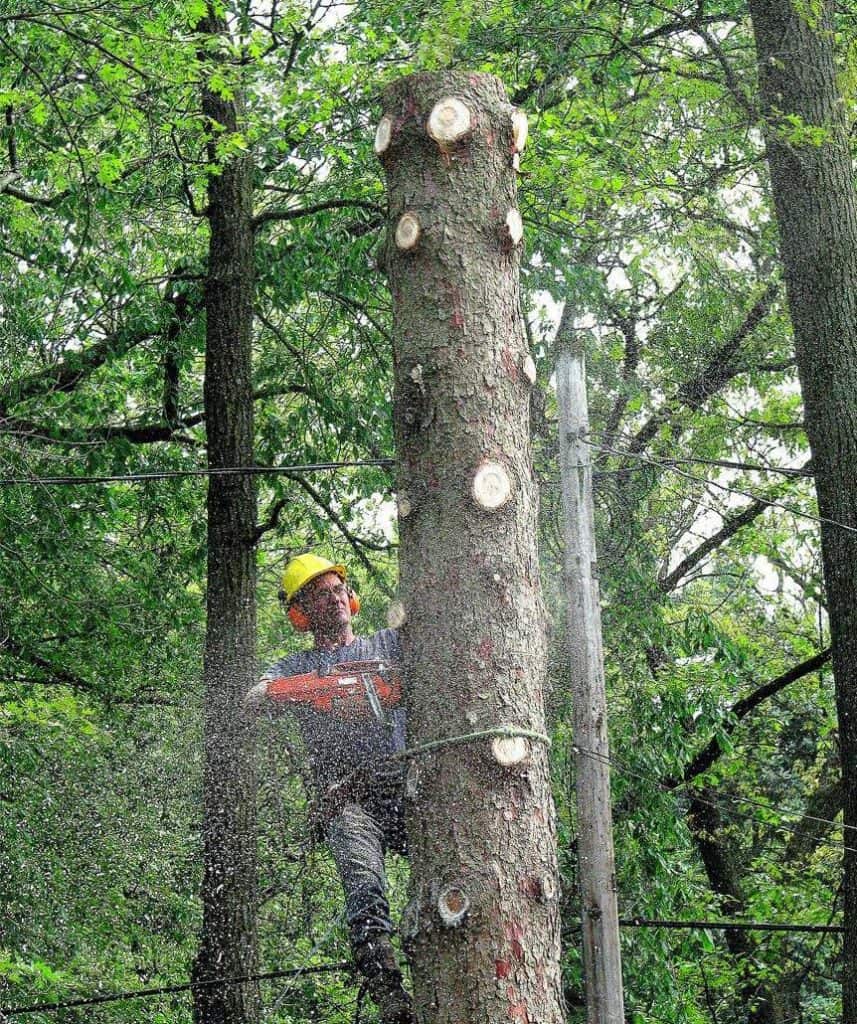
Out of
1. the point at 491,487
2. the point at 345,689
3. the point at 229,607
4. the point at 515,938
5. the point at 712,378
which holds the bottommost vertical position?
the point at 515,938

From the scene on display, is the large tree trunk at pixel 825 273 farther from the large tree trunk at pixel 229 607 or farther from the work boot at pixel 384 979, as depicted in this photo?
the large tree trunk at pixel 229 607

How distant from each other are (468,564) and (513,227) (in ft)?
3.39

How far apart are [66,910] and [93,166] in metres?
5.88

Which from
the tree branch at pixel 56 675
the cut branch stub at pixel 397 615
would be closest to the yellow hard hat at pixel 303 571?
the cut branch stub at pixel 397 615

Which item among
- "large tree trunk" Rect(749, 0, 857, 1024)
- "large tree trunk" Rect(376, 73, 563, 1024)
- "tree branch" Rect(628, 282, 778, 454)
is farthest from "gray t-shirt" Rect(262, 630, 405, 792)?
"tree branch" Rect(628, 282, 778, 454)

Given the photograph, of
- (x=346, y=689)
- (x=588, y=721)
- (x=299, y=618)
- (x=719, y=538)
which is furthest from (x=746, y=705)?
(x=346, y=689)

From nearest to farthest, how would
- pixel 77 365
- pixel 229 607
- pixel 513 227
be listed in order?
1. pixel 513 227
2. pixel 229 607
3. pixel 77 365

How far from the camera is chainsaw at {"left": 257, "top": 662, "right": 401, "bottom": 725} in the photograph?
4.45 meters

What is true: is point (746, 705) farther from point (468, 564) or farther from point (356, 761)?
point (468, 564)

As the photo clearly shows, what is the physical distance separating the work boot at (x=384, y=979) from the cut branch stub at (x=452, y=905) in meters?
1.17

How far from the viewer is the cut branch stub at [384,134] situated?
11.6 ft

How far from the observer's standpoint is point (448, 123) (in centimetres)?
349

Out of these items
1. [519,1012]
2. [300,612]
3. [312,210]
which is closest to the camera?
[519,1012]

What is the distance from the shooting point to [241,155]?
826cm
